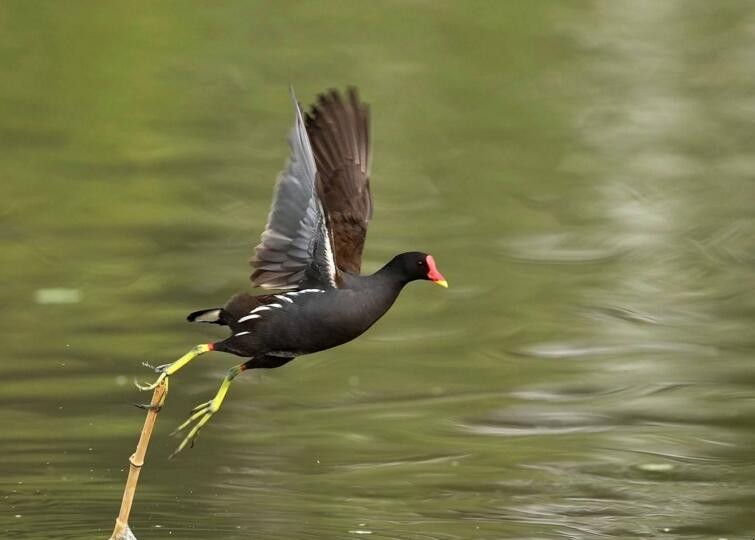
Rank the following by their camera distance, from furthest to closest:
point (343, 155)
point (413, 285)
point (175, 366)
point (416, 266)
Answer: point (413, 285) < point (343, 155) < point (416, 266) < point (175, 366)

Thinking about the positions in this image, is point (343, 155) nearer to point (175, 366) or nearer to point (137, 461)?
point (175, 366)

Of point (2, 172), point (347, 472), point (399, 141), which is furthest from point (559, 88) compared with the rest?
point (347, 472)

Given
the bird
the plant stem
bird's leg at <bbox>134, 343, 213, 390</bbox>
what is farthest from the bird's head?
the plant stem

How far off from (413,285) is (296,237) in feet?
13.0

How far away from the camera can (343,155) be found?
259 inches

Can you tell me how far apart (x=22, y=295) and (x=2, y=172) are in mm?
2383

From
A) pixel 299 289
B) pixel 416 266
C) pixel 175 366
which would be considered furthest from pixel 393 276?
pixel 175 366

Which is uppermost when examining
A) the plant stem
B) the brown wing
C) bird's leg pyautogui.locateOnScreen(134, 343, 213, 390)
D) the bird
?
the brown wing

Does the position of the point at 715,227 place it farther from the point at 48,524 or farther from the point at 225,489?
the point at 48,524

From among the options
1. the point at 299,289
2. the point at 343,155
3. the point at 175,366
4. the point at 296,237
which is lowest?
the point at 175,366

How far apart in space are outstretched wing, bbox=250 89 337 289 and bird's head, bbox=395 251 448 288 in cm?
27

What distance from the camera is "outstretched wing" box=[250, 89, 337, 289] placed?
18.6 ft

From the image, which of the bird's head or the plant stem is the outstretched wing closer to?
the bird's head

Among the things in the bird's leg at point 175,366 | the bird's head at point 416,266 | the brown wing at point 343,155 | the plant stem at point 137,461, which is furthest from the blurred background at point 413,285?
the brown wing at point 343,155
